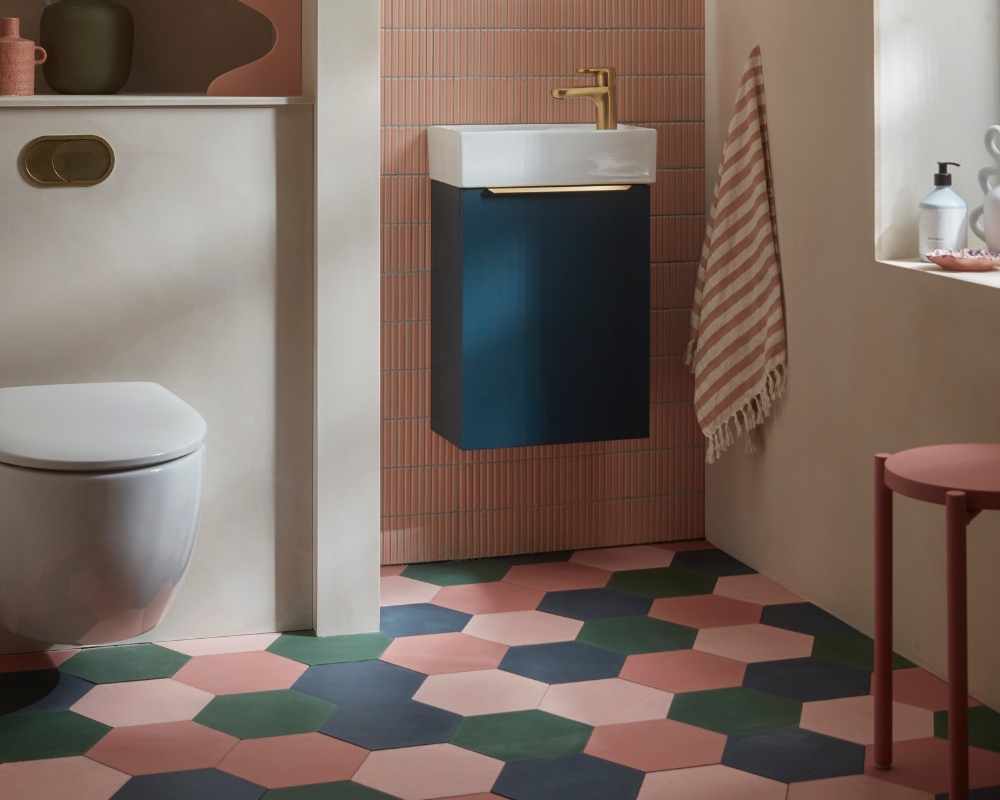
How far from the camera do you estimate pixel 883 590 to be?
5.78 ft

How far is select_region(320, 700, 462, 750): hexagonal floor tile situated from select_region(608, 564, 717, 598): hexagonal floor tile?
0.75m

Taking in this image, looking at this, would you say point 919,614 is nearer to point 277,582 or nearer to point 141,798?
point 277,582

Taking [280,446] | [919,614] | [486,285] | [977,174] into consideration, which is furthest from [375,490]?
[977,174]

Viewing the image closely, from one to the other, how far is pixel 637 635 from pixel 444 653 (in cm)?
39

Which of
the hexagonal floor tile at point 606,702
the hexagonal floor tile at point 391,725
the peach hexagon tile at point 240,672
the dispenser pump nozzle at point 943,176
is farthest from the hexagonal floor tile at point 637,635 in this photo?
the dispenser pump nozzle at point 943,176

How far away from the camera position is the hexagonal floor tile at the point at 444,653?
2.26 m

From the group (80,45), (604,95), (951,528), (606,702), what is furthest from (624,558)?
(80,45)

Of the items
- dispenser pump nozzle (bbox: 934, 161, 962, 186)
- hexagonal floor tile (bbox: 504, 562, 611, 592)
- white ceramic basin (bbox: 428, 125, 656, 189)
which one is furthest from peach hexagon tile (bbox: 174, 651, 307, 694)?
dispenser pump nozzle (bbox: 934, 161, 962, 186)

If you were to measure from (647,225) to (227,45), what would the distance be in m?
1.01

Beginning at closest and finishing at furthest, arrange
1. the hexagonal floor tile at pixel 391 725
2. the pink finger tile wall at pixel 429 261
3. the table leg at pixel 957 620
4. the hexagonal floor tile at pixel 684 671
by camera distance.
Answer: the table leg at pixel 957 620 → the hexagonal floor tile at pixel 391 725 → the hexagonal floor tile at pixel 684 671 → the pink finger tile wall at pixel 429 261

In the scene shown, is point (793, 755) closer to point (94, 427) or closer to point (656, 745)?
point (656, 745)

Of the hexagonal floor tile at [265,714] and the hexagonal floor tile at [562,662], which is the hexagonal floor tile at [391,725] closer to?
the hexagonal floor tile at [265,714]

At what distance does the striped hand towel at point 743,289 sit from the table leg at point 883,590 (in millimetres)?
895

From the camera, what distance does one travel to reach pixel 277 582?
95.5 inches
